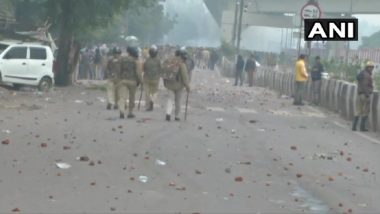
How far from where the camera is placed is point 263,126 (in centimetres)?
2206

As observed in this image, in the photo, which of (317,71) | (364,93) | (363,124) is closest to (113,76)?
(364,93)

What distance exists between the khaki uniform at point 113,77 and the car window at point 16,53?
795cm

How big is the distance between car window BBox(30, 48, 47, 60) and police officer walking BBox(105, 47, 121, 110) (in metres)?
8.27

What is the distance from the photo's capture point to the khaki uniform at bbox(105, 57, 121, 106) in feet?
71.8

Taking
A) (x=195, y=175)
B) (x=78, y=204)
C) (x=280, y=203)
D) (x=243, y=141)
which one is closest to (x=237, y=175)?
(x=195, y=175)

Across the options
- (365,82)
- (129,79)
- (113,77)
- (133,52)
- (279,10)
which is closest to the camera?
(129,79)

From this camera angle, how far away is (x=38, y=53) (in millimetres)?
32219

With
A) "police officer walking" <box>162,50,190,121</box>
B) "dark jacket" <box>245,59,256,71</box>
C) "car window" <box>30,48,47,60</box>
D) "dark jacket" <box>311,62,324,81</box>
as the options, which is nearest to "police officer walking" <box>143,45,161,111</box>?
"police officer walking" <box>162,50,190,121</box>

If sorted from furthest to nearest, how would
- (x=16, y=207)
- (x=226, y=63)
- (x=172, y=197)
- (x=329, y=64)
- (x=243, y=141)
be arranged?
(x=226, y=63) → (x=329, y=64) → (x=243, y=141) → (x=172, y=197) → (x=16, y=207)

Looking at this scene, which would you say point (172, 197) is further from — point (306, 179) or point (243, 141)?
point (243, 141)

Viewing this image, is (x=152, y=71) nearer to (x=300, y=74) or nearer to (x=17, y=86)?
(x=300, y=74)

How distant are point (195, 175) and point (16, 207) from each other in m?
3.59

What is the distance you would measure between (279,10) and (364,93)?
57677 millimetres

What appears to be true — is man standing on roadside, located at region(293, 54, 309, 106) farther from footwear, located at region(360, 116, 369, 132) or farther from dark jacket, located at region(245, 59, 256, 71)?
dark jacket, located at region(245, 59, 256, 71)
